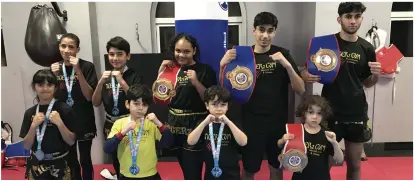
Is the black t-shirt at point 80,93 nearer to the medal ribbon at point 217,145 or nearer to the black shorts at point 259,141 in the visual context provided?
the medal ribbon at point 217,145

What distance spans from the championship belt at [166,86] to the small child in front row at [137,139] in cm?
24

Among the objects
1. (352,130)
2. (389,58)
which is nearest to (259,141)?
(352,130)

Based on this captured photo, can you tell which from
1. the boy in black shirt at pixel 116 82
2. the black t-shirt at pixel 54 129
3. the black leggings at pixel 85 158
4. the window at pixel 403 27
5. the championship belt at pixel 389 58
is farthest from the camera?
the window at pixel 403 27

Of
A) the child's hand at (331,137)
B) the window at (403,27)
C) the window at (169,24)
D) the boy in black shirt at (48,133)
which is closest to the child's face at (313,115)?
the child's hand at (331,137)

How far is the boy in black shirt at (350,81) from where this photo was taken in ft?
7.81

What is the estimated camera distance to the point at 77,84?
8.50 feet

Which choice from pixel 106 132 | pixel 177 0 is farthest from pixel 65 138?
pixel 177 0

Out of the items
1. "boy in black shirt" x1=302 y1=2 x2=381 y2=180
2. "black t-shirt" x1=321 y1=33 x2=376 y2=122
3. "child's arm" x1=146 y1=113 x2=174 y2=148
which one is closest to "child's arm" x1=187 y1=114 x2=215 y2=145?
"child's arm" x1=146 y1=113 x2=174 y2=148

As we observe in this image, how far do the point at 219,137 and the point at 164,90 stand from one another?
0.55 m

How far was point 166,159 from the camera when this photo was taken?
12.6 feet

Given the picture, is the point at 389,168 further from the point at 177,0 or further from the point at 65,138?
the point at 65,138

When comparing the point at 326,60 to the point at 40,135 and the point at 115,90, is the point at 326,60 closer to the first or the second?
the point at 115,90

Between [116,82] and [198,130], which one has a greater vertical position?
[116,82]

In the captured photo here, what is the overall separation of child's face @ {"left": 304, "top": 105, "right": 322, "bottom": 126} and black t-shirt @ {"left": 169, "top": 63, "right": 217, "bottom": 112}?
2.17 ft
